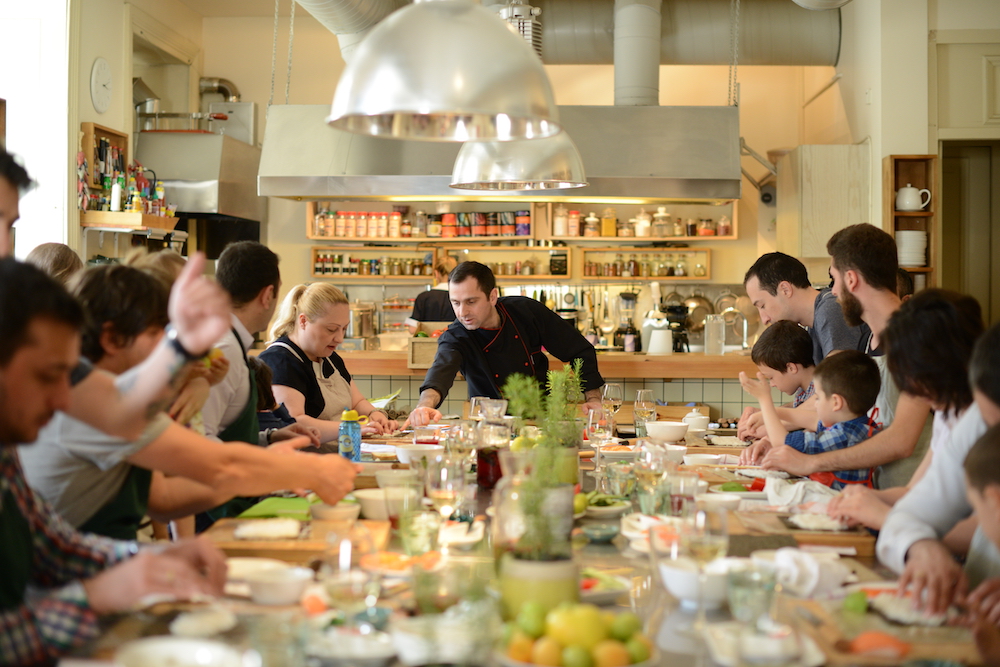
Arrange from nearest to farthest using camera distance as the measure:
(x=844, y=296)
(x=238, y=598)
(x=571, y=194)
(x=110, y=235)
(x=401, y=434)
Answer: (x=238, y=598)
(x=844, y=296)
(x=401, y=434)
(x=571, y=194)
(x=110, y=235)

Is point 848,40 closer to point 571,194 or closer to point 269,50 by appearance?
point 571,194

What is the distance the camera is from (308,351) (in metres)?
3.78

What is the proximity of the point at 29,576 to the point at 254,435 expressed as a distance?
1.34 meters

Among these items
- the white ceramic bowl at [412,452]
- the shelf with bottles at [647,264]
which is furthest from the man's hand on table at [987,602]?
the shelf with bottles at [647,264]

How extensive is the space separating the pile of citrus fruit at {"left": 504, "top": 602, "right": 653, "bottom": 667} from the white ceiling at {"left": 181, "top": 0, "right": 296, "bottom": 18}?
25.7 ft

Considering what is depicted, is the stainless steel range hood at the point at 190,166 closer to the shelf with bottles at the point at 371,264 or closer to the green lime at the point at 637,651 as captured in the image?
the shelf with bottles at the point at 371,264

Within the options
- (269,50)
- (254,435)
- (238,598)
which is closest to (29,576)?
(238,598)

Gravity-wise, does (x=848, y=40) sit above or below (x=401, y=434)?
above

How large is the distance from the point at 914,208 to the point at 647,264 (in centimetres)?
249

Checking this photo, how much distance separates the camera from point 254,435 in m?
2.89

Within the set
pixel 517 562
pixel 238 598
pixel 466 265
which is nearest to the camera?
pixel 517 562

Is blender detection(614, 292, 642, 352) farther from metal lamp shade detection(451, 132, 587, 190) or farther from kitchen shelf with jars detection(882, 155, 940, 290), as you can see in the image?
metal lamp shade detection(451, 132, 587, 190)

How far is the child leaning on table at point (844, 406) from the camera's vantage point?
2.77 meters

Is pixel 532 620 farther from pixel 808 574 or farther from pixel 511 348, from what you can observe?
pixel 511 348
